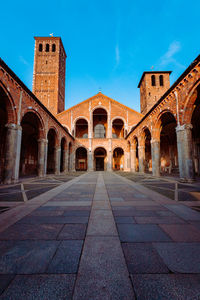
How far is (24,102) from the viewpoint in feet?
29.0

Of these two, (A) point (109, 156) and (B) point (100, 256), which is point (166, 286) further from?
(A) point (109, 156)

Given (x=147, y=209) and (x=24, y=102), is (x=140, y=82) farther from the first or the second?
(x=147, y=209)

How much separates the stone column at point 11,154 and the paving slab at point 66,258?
745 cm

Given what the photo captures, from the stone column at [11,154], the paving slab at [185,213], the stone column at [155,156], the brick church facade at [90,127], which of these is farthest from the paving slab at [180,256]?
the stone column at [155,156]

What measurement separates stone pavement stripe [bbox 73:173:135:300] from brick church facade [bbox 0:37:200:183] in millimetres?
7713

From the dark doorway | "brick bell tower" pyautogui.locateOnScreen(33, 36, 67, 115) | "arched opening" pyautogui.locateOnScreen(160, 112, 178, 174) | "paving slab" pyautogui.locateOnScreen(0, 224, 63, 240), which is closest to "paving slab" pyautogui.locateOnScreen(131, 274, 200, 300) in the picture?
"paving slab" pyautogui.locateOnScreen(0, 224, 63, 240)

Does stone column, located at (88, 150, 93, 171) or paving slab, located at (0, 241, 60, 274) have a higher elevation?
stone column, located at (88, 150, 93, 171)

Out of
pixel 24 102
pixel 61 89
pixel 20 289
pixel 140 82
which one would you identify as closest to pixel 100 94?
pixel 61 89

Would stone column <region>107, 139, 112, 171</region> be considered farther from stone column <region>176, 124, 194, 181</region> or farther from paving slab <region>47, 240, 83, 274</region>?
paving slab <region>47, 240, 83, 274</region>

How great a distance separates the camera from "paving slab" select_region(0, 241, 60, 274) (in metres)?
1.25

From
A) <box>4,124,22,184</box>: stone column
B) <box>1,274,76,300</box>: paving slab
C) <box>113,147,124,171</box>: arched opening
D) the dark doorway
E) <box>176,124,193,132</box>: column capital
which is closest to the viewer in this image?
<box>1,274,76,300</box>: paving slab

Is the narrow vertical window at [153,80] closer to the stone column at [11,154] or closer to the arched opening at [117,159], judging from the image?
the arched opening at [117,159]

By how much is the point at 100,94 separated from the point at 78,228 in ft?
88.2

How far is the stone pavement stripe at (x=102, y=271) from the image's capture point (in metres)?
0.98
